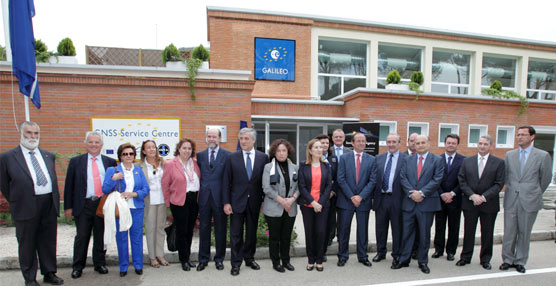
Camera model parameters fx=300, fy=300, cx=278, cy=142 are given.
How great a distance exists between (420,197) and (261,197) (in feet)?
7.93

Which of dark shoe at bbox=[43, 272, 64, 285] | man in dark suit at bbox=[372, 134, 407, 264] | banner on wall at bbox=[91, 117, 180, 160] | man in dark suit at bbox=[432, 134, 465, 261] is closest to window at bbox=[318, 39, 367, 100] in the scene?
banner on wall at bbox=[91, 117, 180, 160]

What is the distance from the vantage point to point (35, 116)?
780cm

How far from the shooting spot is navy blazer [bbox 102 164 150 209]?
13.6 feet

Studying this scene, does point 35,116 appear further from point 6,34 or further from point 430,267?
point 430,267

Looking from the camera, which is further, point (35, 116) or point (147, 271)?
point (35, 116)

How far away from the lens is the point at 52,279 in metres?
4.08

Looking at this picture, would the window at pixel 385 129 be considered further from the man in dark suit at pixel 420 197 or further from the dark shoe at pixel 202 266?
the dark shoe at pixel 202 266

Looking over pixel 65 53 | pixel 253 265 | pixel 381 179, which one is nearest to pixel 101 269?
pixel 253 265

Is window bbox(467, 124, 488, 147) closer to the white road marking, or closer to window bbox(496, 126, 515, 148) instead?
window bbox(496, 126, 515, 148)

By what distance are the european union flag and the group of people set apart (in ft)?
8.30

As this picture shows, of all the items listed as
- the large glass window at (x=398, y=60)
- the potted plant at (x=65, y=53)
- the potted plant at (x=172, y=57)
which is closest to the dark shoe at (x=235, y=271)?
the potted plant at (x=172, y=57)

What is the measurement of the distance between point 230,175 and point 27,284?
2.99 meters

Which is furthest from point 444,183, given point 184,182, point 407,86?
point 407,86

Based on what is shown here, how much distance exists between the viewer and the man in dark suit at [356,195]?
188 inches
